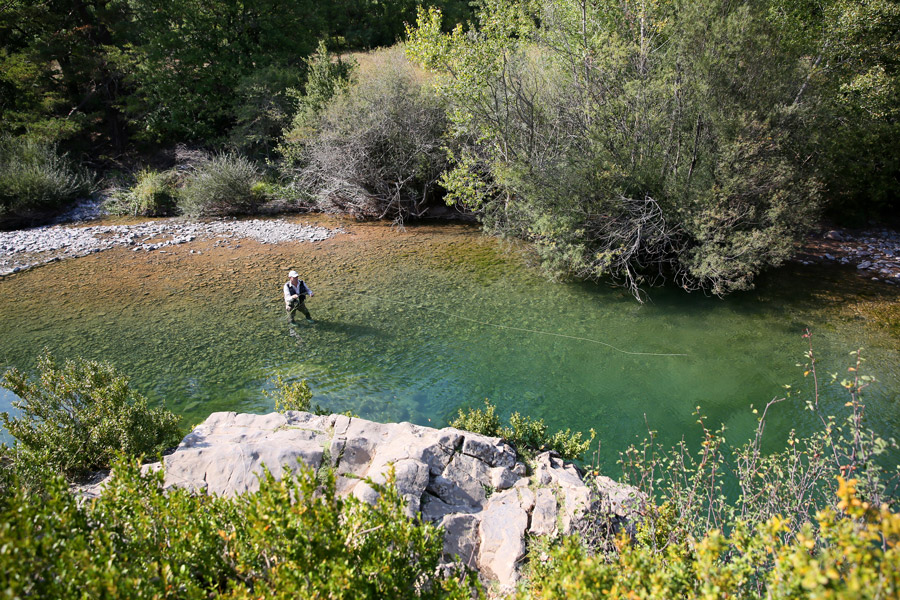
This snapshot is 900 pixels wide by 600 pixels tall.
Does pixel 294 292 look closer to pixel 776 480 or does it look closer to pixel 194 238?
pixel 776 480

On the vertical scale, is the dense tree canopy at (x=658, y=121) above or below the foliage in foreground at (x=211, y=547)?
above

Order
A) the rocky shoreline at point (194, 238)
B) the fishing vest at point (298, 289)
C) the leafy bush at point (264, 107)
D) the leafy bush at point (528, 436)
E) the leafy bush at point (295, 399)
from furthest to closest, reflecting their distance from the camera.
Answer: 1. the leafy bush at point (264, 107)
2. the rocky shoreline at point (194, 238)
3. the fishing vest at point (298, 289)
4. the leafy bush at point (295, 399)
5. the leafy bush at point (528, 436)

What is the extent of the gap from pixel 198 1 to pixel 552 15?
23392 millimetres

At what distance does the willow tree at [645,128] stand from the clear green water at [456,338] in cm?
159

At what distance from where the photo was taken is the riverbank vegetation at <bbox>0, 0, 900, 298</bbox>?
Answer: 1256 cm

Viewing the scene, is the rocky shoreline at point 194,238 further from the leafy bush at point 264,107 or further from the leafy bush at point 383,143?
the leafy bush at point 264,107

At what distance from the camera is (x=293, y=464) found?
5.96 m

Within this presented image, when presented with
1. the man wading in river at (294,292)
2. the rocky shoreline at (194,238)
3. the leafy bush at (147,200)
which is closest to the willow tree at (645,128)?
the rocky shoreline at (194,238)

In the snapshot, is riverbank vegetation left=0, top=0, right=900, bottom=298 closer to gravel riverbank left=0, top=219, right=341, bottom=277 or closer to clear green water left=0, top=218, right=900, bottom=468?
clear green water left=0, top=218, right=900, bottom=468

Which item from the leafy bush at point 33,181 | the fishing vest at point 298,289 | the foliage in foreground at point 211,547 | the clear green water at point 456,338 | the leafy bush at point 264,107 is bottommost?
the clear green water at point 456,338

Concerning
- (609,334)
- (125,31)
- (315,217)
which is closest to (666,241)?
(609,334)

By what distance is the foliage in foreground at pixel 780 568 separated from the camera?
233cm

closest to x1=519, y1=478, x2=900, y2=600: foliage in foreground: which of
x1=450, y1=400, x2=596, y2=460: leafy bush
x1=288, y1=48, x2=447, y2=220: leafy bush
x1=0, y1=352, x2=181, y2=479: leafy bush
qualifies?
x1=450, y1=400, x2=596, y2=460: leafy bush

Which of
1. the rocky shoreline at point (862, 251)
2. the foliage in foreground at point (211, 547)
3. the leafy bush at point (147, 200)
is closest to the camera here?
the foliage in foreground at point (211, 547)
